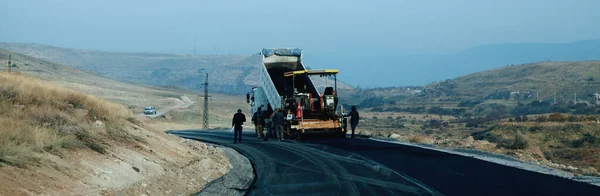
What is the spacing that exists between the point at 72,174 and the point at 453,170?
9.70m

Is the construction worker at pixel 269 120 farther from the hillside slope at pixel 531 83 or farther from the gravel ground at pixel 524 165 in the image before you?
the hillside slope at pixel 531 83

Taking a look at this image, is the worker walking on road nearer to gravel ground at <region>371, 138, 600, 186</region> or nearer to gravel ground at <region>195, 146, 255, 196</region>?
gravel ground at <region>371, 138, 600, 186</region>

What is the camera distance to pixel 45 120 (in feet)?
50.0

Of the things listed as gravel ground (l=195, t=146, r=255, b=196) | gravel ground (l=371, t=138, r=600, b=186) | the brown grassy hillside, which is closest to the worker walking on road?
gravel ground (l=371, t=138, r=600, b=186)

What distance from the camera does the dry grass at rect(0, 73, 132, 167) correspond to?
11836 millimetres

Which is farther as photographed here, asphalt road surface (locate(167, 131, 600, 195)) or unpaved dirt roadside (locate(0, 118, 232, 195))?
asphalt road surface (locate(167, 131, 600, 195))

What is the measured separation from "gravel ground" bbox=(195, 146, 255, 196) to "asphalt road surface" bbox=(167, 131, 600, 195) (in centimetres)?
26

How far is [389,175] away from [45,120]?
777 centimetres

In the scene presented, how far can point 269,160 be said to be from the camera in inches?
833

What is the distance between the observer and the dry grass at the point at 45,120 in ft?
38.8

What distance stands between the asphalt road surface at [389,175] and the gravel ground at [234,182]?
258 millimetres

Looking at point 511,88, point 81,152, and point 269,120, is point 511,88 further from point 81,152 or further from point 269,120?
point 81,152

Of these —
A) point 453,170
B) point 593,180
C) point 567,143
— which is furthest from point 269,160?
point 567,143

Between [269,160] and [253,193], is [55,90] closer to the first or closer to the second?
[269,160]
